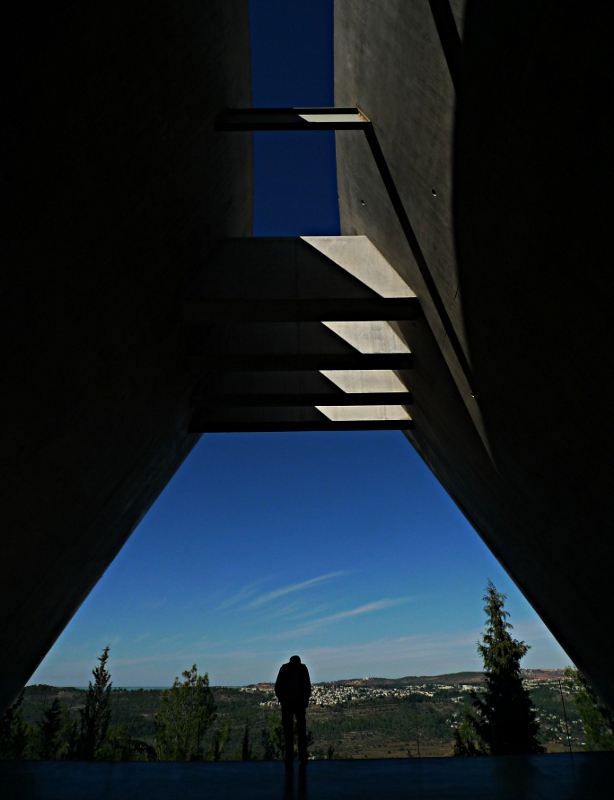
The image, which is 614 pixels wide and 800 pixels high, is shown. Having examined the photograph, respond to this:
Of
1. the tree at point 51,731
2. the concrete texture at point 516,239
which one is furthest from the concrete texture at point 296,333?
the tree at point 51,731

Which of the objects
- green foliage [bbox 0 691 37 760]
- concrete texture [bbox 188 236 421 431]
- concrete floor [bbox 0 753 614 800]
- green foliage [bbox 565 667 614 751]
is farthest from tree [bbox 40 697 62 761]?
green foliage [bbox 565 667 614 751]

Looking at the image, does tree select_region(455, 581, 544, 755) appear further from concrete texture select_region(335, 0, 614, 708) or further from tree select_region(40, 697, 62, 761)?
tree select_region(40, 697, 62, 761)

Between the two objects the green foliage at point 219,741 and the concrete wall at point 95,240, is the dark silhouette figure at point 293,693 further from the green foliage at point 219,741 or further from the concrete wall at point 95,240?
A: the concrete wall at point 95,240

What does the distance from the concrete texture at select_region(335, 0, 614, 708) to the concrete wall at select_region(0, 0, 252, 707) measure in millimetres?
2161

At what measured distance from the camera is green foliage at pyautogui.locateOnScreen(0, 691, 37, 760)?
31.0 feet

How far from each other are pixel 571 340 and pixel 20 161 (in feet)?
14.1

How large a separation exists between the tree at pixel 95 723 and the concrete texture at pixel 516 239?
7552 mm

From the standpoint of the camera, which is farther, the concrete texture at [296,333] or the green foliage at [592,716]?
the green foliage at [592,716]

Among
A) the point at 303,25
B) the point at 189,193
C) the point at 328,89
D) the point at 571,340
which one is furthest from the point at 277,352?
the point at 571,340

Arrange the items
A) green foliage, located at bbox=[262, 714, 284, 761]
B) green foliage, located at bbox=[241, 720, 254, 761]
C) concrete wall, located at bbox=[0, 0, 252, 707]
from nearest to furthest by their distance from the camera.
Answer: concrete wall, located at bbox=[0, 0, 252, 707] < green foliage, located at bbox=[262, 714, 284, 761] < green foliage, located at bbox=[241, 720, 254, 761]

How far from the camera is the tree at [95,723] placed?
920 cm

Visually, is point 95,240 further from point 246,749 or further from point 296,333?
point 246,749

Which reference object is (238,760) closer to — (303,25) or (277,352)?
(277,352)

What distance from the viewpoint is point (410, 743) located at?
872cm
